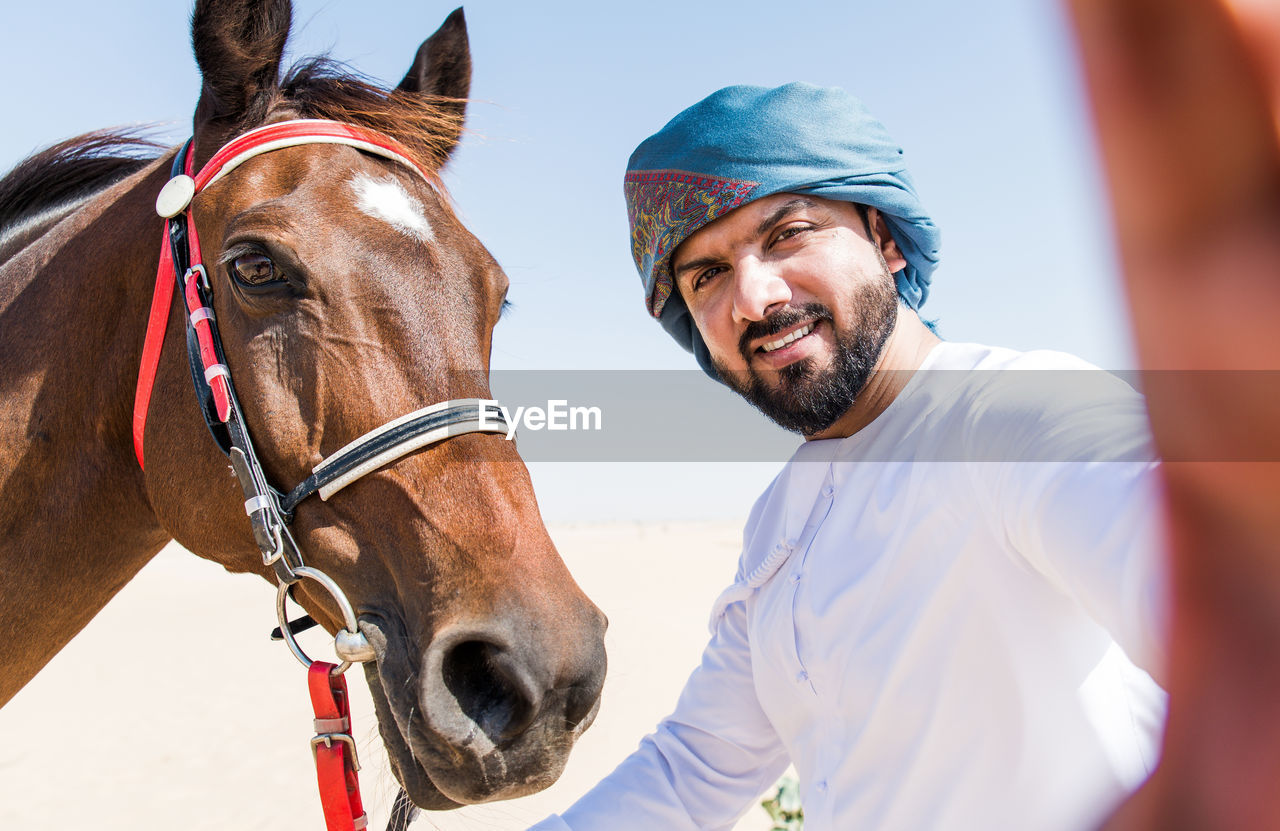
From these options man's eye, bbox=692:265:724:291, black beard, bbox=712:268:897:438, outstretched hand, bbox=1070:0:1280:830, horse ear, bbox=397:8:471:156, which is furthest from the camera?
horse ear, bbox=397:8:471:156

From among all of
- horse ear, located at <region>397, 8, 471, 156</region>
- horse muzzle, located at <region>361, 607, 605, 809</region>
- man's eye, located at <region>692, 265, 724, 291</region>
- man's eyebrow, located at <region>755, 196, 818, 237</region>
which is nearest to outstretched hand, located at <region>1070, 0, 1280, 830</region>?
horse muzzle, located at <region>361, 607, 605, 809</region>

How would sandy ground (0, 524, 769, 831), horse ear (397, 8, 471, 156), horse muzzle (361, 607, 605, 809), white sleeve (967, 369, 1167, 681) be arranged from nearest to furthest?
A: white sleeve (967, 369, 1167, 681)
horse muzzle (361, 607, 605, 809)
horse ear (397, 8, 471, 156)
sandy ground (0, 524, 769, 831)

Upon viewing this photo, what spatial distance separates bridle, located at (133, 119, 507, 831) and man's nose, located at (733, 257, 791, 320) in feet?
2.48

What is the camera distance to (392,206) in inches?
86.1

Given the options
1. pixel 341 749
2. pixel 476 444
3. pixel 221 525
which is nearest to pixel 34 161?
pixel 221 525

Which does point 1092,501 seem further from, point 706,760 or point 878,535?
point 706,760

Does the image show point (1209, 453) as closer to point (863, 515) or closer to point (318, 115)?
point (863, 515)

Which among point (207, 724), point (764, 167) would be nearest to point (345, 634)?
point (764, 167)

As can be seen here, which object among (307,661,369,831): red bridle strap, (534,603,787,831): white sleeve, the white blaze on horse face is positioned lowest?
(534,603,787,831): white sleeve

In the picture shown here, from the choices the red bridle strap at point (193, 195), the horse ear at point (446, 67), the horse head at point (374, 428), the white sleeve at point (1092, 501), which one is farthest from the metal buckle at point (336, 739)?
the horse ear at point (446, 67)

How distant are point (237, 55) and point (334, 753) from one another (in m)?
2.09

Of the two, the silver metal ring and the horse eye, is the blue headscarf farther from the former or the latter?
the silver metal ring

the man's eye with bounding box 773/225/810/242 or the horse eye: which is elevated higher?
the horse eye

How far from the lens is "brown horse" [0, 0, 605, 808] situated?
1.74 meters
